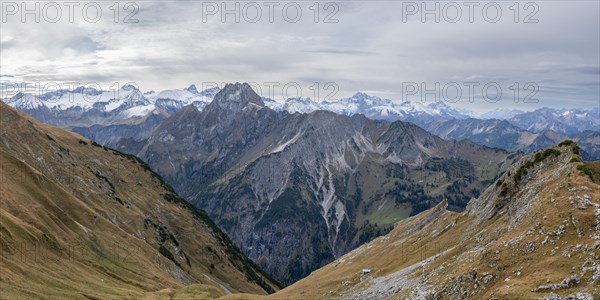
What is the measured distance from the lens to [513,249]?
208 ft

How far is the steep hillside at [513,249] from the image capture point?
176 feet

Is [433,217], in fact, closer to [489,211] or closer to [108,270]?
[489,211]

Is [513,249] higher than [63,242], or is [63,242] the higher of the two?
[513,249]

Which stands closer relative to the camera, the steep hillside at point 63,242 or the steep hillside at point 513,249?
the steep hillside at point 513,249

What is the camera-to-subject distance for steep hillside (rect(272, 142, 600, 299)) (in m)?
53.6

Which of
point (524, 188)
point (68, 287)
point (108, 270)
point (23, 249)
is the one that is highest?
point (524, 188)

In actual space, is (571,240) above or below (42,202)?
above

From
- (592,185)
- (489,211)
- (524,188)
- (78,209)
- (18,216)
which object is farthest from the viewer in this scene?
(78,209)

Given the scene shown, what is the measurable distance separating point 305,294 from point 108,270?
65419 millimetres

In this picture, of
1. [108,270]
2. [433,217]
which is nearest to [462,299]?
[433,217]

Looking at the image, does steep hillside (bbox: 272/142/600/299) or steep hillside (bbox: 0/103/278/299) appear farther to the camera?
steep hillside (bbox: 0/103/278/299)

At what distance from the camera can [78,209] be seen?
162 metres

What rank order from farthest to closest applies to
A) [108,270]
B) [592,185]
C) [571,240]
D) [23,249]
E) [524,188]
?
[108,270] < [23,249] < [524,188] < [592,185] < [571,240]

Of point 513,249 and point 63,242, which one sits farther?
point 63,242
